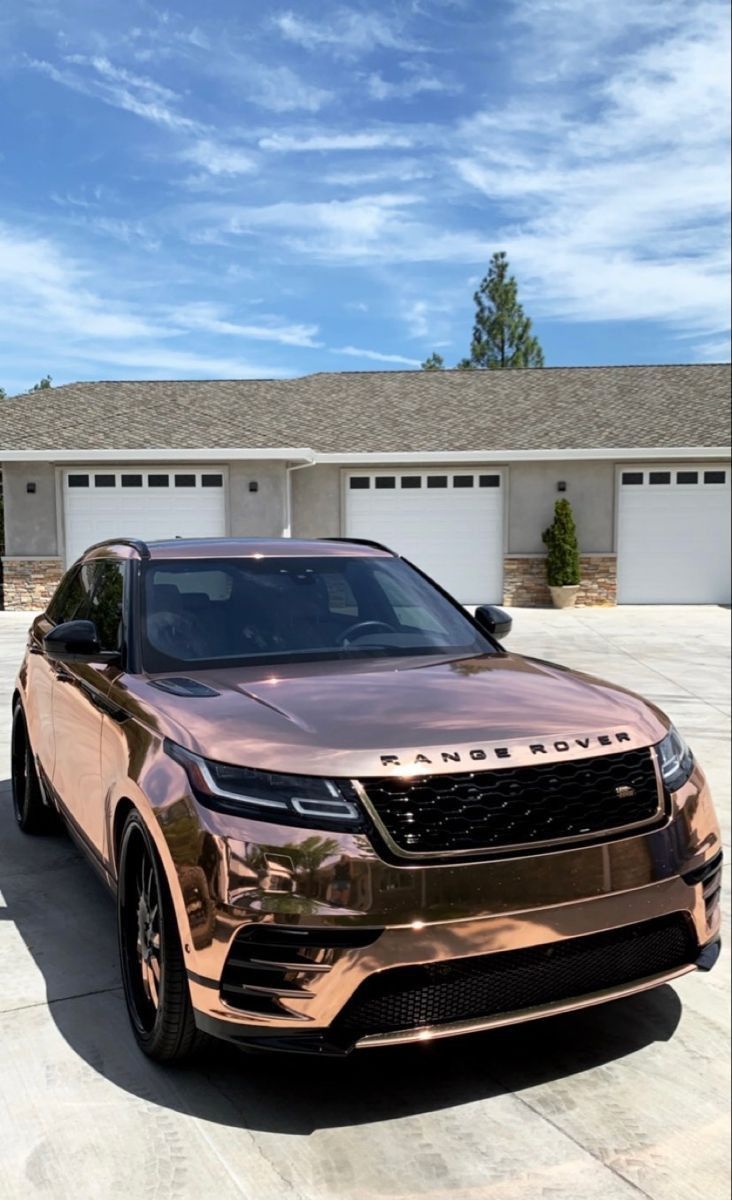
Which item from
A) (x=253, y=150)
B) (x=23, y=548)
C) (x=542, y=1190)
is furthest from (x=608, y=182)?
(x=23, y=548)

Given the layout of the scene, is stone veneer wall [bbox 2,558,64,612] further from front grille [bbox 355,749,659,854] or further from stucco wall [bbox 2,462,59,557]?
front grille [bbox 355,749,659,854]

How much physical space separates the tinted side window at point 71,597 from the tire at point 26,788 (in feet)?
2.14

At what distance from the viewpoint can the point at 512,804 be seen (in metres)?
2.52

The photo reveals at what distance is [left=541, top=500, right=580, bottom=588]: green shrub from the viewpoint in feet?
62.5

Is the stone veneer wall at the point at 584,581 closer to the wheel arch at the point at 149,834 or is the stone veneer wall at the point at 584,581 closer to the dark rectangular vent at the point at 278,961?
the wheel arch at the point at 149,834

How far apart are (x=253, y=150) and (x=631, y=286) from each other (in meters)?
2.84

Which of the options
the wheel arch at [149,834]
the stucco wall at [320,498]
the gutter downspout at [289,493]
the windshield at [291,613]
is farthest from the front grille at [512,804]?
the stucco wall at [320,498]

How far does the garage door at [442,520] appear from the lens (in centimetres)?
1892

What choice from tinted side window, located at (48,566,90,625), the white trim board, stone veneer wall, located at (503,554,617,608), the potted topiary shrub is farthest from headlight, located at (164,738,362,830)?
stone veneer wall, located at (503,554,617,608)

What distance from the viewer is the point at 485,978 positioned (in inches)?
98.7

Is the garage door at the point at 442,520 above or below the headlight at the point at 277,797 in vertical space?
above

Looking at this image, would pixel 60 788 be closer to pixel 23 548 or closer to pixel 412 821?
pixel 412 821

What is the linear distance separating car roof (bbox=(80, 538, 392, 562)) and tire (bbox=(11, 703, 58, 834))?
122cm

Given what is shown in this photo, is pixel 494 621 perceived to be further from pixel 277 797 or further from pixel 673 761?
pixel 277 797
